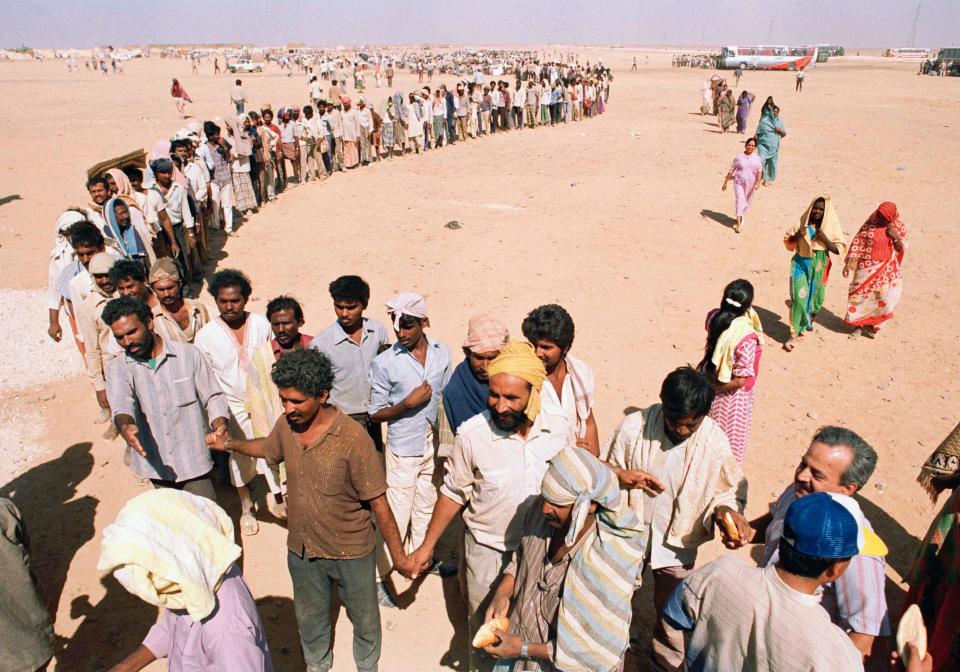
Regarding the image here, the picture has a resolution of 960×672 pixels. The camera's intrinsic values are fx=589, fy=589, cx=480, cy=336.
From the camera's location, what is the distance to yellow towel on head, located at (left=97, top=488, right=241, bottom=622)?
194 centimetres

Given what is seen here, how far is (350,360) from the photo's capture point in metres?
3.92

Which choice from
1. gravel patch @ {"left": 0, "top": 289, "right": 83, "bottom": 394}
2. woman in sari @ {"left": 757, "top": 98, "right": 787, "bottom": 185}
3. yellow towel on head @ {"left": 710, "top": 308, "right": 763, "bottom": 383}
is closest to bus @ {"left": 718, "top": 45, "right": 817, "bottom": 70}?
woman in sari @ {"left": 757, "top": 98, "right": 787, "bottom": 185}

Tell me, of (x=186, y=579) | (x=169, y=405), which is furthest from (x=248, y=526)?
(x=186, y=579)

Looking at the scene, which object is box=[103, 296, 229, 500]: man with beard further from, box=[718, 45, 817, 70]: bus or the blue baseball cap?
box=[718, 45, 817, 70]: bus

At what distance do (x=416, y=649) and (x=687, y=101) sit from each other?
32596mm

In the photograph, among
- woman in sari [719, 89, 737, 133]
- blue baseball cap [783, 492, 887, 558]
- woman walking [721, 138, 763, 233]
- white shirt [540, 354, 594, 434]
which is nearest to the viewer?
blue baseball cap [783, 492, 887, 558]

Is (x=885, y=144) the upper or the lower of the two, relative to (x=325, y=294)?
upper

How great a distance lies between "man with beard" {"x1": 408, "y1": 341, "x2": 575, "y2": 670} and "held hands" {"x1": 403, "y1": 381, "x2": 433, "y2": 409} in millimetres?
840

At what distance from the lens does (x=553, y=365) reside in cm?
350

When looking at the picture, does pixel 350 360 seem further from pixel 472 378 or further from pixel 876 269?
pixel 876 269

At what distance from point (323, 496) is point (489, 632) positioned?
0.97m

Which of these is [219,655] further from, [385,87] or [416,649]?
[385,87]

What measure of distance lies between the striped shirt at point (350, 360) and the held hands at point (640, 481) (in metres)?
1.83

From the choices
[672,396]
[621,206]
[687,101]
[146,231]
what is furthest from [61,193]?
[687,101]
